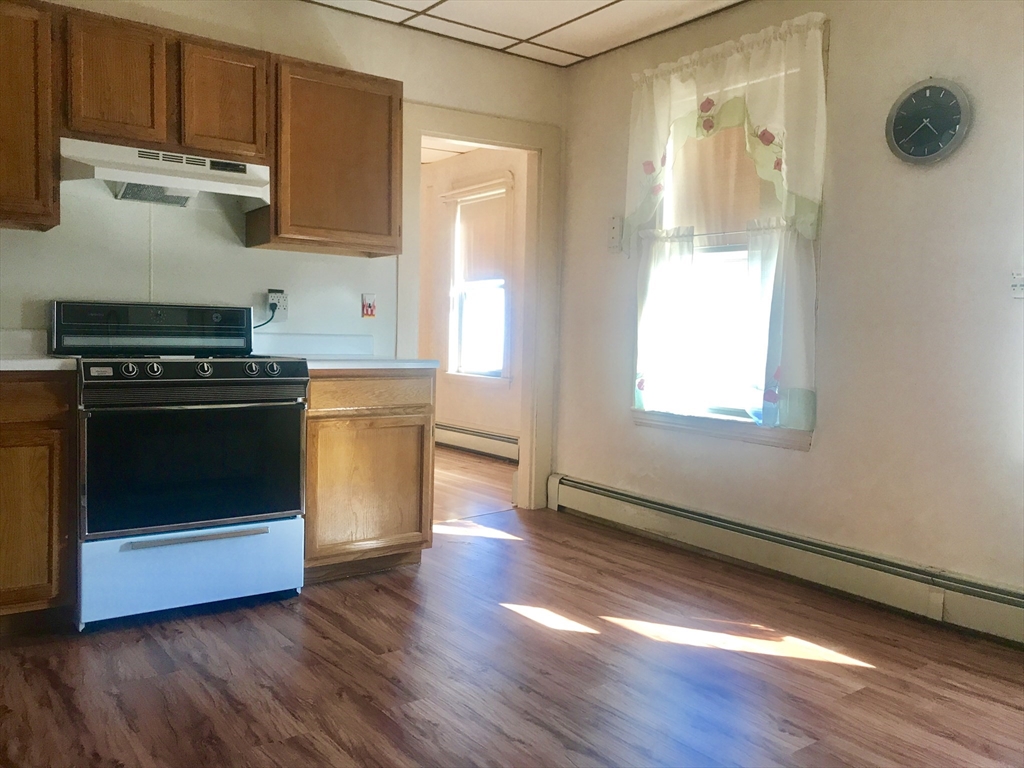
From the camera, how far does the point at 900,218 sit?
3.12m

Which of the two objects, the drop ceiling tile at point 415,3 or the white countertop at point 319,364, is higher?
the drop ceiling tile at point 415,3

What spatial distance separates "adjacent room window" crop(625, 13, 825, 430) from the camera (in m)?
3.38

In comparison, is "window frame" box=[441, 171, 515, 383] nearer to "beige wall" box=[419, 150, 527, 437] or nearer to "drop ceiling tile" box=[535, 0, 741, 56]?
"beige wall" box=[419, 150, 527, 437]

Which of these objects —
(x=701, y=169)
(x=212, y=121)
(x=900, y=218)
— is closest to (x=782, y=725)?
(x=900, y=218)

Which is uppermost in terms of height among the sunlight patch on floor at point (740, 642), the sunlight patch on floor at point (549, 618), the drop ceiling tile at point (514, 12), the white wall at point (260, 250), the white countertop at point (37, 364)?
the drop ceiling tile at point (514, 12)

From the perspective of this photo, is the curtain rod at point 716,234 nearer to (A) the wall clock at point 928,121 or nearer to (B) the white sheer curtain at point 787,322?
(B) the white sheer curtain at point 787,322

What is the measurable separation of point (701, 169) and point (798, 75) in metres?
0.60

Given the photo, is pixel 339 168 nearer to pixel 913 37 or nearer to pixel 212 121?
pixel 212 121

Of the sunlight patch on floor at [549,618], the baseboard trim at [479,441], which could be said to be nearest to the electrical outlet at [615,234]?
the sunlight patch on floor at [549,618]

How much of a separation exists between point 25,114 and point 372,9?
5.62 feet

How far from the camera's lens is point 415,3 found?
3.78 meters

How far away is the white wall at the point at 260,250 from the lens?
3225mm

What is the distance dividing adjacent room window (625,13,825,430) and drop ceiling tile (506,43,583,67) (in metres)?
0.58

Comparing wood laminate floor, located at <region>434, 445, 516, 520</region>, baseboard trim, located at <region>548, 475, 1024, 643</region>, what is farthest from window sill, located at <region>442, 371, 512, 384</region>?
baseboard trim, located at <region>548, 475, 1024, 643</region>
